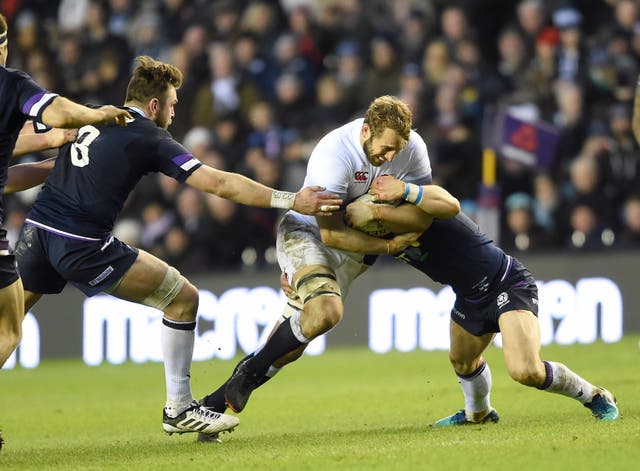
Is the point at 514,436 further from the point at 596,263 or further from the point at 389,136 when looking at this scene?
the point at 596,263

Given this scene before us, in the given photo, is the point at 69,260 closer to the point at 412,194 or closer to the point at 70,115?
the point at 70,115

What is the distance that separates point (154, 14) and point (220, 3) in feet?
4.28

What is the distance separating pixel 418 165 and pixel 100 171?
2.11 meters

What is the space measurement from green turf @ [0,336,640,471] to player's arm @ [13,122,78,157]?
1.95 m

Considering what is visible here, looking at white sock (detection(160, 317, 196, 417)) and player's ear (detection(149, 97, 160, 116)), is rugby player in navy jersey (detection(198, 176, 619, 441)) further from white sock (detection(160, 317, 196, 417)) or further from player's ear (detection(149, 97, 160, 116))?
player's ear (detection(149, 97, 160, 116))

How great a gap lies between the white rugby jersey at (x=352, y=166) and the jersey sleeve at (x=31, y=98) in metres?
1.88

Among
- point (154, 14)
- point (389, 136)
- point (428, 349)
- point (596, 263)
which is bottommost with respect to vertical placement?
point (428, 349)

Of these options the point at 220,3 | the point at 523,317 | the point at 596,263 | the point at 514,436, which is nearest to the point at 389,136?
the point at 523,317

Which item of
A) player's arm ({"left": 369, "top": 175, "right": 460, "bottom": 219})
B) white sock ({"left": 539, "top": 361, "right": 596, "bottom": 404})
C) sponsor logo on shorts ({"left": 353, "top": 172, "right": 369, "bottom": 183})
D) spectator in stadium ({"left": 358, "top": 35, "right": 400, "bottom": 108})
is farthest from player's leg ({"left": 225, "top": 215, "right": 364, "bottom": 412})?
spectator in stadium ({"left": 358, "top": 35, "right": 400, "bottom": 108})

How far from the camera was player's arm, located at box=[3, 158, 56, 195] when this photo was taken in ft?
28.0

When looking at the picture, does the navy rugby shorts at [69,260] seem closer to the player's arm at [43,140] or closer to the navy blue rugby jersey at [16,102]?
the player's arm at [43,140]

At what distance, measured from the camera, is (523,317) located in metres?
8.39

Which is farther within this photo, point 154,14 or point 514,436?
point 154,14

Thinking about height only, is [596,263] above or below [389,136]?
below
